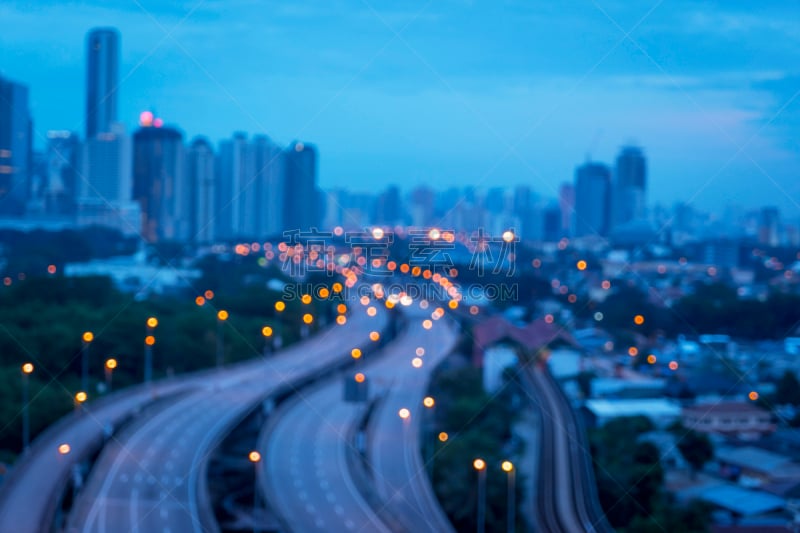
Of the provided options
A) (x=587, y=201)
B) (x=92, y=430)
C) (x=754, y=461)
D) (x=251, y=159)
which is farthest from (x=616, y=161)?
(x=92, y=430)

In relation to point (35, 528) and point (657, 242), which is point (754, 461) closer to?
point (35, 528)

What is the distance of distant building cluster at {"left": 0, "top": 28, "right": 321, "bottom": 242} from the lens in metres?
12.1

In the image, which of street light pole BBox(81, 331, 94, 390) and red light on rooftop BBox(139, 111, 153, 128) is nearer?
street light pole BBox(81, 331, 94, 390)

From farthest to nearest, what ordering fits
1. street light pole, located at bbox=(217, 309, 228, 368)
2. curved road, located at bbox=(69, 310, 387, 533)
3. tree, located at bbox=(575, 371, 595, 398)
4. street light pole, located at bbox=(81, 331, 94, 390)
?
street light pole, located at bbox=(217, 309, 228, 368) < tree, located at bbox=(575, 371, 595, 398) < street light pole, located at bbox=(81, 331, 94, 390) < curved road, located at bbox=(69, 310, 387, 533)

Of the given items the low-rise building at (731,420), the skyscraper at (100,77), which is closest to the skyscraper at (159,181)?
the skyscraper at (100,77)

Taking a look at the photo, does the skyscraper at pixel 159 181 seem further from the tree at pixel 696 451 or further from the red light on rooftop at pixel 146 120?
the tree at pixel 696 451

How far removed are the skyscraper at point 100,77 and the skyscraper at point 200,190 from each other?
1285 millimetres

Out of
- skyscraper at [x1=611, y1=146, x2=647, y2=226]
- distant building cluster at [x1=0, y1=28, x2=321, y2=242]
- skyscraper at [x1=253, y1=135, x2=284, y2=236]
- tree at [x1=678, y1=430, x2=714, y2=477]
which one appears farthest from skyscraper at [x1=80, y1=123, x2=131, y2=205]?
tree at [x1=678, y1=430, x2=714, y2=477]

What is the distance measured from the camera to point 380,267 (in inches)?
376

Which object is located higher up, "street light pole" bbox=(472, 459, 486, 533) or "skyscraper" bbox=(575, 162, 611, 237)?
"skyscraper" bbox=(575, 162, 611, 237)

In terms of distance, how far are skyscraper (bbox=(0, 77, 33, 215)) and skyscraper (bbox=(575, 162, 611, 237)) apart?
728 cm

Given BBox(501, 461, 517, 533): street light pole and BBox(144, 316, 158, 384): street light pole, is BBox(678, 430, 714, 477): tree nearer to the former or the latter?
BBox(501, 461, 517, 533): street light pole

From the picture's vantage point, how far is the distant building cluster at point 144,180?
12.1 meters

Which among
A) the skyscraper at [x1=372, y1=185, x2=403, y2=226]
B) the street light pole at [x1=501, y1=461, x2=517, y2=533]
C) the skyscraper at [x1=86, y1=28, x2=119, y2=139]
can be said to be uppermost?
the skyscraper at [x1=86, y1=28, x2=119, y2=139]
